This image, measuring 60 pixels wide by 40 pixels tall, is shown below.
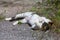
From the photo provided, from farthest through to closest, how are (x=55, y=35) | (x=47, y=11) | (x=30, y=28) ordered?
(x=47, y=11), (x=30, y=28), (x=55, y=35)

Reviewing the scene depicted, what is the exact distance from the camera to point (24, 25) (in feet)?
20.3

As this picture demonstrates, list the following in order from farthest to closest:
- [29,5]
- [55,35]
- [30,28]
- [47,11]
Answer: [29,5]
[47,11]
[30,28]
[55,35]

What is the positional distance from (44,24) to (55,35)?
17.8 inches

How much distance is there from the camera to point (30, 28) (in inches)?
234

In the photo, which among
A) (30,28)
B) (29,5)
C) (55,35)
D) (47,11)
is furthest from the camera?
(29,5)

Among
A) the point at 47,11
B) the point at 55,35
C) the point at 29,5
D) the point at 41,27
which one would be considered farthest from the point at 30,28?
the point at 29,5

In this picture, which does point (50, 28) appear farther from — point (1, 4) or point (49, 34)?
point (1, 4)

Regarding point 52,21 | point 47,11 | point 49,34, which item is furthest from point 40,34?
point 47,11

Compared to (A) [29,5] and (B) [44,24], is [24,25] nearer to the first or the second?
(B) [44,24]

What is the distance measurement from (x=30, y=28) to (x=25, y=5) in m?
1.92

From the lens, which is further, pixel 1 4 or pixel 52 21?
pixel 1 4

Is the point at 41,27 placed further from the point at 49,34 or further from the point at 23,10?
the point at 23,10

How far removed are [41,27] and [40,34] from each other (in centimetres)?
35

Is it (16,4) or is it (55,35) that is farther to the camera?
(16,4)
